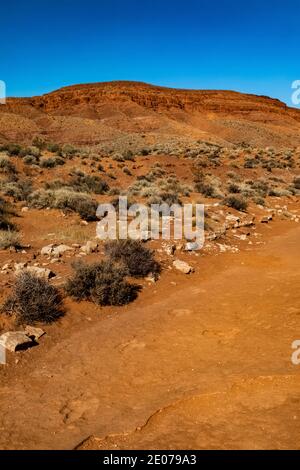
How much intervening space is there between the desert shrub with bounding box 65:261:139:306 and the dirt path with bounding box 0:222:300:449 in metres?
0.33

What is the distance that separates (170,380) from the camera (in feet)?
17.1

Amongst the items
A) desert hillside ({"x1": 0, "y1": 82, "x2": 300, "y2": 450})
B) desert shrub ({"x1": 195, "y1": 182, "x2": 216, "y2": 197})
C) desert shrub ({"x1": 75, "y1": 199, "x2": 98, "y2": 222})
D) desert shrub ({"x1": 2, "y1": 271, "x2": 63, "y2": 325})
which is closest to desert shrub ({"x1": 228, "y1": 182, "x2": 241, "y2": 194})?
desert shrub ({"x1": 195, "y1": 182, "x2": 216, "y2": 197})

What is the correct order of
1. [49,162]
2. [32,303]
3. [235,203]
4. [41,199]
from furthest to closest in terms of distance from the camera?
1. [49,162]
2. [235,203]
3. [41,199]
4. [32,303]

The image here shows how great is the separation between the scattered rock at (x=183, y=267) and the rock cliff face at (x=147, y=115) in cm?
4122

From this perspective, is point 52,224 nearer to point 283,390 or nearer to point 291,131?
point 283,390

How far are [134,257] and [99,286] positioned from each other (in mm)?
1617

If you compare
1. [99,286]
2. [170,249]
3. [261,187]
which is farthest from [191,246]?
[261,187]

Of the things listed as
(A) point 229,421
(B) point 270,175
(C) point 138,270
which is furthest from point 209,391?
(B) point 270,175

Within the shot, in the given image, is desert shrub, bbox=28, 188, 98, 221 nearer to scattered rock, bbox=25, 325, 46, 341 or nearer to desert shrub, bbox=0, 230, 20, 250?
desert shrub, bbox=0, 230, 20, 250

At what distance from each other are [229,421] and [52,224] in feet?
31.8

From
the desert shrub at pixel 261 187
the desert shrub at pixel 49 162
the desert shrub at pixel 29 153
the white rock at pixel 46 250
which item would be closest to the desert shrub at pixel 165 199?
the desert shrub at pixel 261 187

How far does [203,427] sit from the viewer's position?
4168 millimetres

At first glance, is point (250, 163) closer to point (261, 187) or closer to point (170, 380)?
point (261, 187)

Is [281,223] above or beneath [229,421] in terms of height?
above
